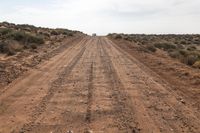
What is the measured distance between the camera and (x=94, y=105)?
11438mm

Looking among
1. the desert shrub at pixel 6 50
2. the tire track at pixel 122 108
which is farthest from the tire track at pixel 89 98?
the desert shrub at pixel 6 50

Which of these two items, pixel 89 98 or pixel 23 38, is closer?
pixel 89 98

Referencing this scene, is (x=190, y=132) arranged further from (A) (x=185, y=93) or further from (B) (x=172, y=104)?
(A) (x=185, y=93)

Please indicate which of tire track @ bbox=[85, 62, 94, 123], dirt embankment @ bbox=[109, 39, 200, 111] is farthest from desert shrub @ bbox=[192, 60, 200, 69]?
tire track @ bbox=[85, 62, 94, 123]

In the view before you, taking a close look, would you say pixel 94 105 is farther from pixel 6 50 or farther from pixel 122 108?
pixel 6 50

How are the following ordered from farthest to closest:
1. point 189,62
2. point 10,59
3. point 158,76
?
point 189,62
point 10,59
point 158,76

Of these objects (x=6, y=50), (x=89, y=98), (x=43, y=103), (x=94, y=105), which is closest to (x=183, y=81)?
(x=89, y=98)

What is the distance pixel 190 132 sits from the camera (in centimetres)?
880

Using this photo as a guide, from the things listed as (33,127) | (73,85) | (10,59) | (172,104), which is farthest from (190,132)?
(10,59)

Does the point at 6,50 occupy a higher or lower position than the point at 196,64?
higher

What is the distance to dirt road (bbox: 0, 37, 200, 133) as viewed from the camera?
9211 mm

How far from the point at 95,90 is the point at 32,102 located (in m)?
2.90

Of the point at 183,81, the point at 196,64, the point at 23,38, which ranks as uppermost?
the point at 23,38

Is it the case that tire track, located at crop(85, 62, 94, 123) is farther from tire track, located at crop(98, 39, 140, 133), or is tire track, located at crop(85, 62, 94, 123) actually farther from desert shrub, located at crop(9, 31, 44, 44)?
desert shrub, located at crop(9, 31, 44, 44)
